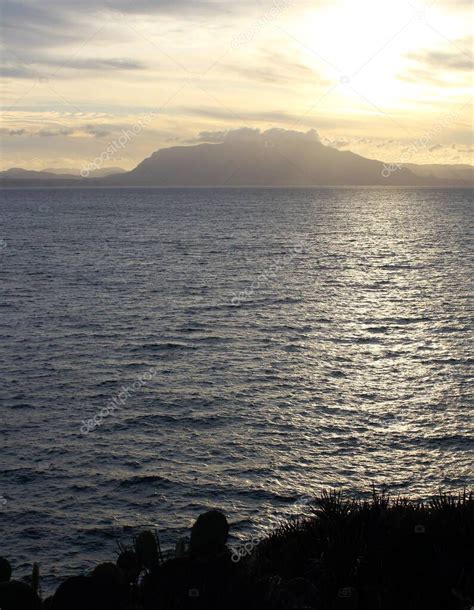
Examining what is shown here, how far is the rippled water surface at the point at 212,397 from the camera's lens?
73.4 feet

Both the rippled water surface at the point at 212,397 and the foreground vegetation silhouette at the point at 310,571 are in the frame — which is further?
the rippled water surface at the point at 212,397

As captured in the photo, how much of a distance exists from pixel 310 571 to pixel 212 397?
21.1m

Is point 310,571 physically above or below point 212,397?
above

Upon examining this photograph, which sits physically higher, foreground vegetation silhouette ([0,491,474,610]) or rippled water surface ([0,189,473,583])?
foreground vegetation silhouette ([0,491,474,610])

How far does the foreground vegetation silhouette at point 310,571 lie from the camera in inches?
360

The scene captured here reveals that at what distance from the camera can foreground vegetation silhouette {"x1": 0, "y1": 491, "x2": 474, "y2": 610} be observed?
30.0 ft

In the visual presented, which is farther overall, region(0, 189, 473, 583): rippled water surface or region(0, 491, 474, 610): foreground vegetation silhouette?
region(0, 189, 473, 583): rippled water surface

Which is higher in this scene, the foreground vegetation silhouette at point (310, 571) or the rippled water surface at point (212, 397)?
the foreground vegetation silhouette at point (310, 571)

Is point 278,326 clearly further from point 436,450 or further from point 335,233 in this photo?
point 335,233

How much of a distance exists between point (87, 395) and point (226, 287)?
3387 centimetres

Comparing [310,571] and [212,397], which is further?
[212,397]

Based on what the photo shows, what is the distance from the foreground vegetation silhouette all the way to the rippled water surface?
379 inches

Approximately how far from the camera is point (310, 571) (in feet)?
35.2

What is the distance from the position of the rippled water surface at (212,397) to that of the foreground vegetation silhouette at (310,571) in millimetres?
9633
